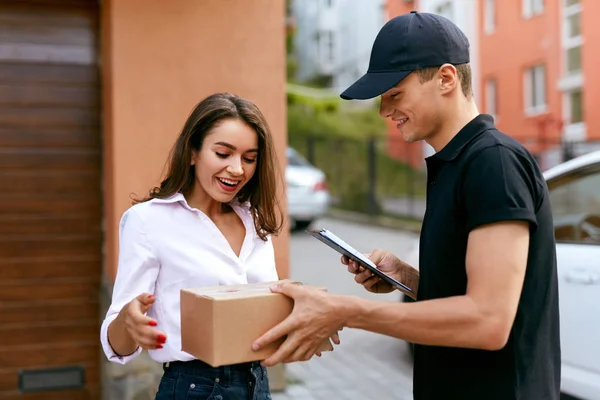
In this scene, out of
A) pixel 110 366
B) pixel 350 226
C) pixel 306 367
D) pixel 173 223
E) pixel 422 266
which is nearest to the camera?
pixel 422 266

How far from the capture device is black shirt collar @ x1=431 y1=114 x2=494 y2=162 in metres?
1.95

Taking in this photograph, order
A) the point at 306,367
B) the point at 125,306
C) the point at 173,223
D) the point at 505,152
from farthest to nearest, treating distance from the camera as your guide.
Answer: the point at 306,367 < the point at 173,223 < the point at 125,306 < the point at 505,152

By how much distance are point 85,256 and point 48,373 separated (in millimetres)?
776

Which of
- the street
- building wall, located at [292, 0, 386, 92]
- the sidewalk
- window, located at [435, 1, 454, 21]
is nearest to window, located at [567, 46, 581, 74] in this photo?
window, located at [435, 1, 454, 21]

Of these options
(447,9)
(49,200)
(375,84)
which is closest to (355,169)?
(447,9)

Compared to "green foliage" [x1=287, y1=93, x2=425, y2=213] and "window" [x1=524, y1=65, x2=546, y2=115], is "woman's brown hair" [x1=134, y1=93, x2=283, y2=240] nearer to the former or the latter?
"green foliage" [x1=287, y1=93, x2=425, y2=213]

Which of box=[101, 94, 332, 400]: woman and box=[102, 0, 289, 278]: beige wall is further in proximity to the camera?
box=[102, 0, 289, 278]: beige wall

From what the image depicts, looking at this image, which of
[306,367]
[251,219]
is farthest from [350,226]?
[251,219]

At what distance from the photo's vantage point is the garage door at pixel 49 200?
4.95 metres

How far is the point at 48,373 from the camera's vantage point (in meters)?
5.02

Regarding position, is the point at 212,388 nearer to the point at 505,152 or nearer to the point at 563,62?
the point at 505,152

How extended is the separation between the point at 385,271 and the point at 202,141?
2.28ft

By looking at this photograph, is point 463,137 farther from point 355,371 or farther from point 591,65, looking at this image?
point 591,65

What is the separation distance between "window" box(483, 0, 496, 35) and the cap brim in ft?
70.6
